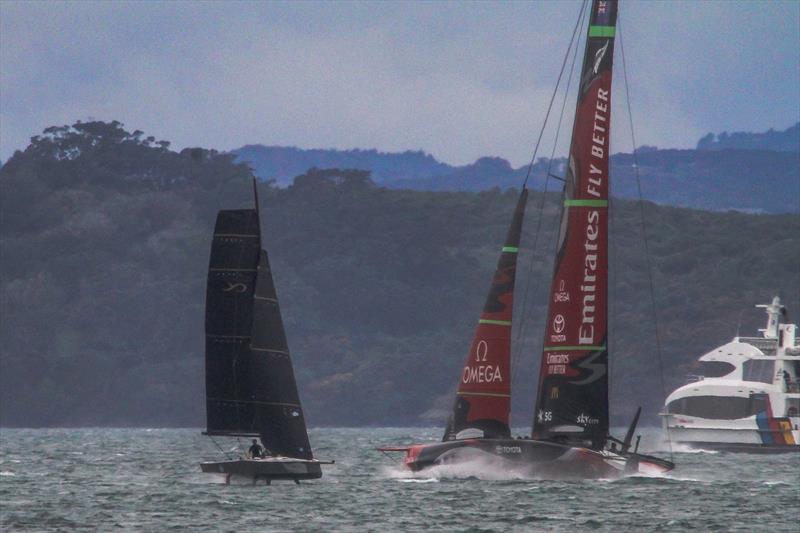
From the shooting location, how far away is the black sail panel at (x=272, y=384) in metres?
48.9

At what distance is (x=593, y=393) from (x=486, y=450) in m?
4.05

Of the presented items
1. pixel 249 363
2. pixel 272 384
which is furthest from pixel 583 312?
pixel 249 363

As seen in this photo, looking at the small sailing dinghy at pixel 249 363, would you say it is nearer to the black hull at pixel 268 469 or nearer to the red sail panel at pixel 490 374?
the black hull at pixel 268 469

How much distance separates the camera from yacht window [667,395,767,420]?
279 ft

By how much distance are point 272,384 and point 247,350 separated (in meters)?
1.12

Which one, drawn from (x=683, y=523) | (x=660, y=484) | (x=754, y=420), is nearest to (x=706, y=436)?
(x=754, y=420)

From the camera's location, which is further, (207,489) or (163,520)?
(207,489)

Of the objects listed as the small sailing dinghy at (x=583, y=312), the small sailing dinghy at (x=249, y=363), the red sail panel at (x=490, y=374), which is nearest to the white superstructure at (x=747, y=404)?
the red sail panel at (x=490, y=374)

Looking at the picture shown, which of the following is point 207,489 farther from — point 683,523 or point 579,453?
point 683,523

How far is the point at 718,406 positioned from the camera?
86.4 m

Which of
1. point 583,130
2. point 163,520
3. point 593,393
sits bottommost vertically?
point 163,520

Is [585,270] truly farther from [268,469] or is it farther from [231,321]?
[268,469]

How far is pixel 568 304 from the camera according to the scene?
155 ft

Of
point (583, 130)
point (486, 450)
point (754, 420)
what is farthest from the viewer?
point (754, 420)
